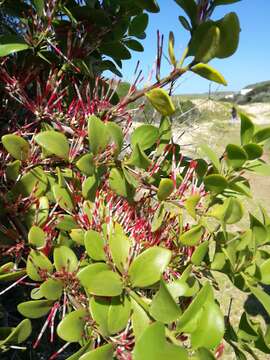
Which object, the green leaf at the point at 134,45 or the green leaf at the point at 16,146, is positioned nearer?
the green leaf at the point at 16,146

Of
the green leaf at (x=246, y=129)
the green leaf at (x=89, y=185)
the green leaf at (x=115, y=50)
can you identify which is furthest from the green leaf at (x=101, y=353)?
the green leaf at (x=115, y=50)

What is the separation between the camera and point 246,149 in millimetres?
579

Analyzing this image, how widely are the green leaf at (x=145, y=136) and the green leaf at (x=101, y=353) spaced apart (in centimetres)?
28

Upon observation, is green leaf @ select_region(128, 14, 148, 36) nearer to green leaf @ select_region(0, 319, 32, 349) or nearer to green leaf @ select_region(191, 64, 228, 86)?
green leaf @ select_region(191, 64, 228, 86)

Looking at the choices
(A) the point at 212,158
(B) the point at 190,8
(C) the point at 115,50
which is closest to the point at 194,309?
(A) the point at 212,158

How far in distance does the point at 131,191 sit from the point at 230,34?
254 mm

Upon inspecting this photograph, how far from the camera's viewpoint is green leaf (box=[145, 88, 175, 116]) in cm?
54

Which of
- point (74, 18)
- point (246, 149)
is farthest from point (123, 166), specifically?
point (74, 18)

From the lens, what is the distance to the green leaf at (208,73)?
525 millimetres

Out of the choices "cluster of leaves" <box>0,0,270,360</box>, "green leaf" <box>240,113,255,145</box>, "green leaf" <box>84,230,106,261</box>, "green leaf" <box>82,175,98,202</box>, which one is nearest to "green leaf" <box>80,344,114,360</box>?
"cluster of leaves" <box>0,0,270,360</box>

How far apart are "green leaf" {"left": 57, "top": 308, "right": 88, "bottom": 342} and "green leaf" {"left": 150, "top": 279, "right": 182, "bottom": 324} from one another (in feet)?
0.38

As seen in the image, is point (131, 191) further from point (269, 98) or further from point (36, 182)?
point (269, 98)

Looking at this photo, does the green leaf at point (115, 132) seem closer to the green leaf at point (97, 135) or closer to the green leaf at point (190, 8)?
the green leaf at point (97, 135)

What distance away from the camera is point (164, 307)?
44cm
